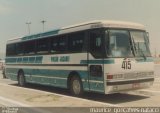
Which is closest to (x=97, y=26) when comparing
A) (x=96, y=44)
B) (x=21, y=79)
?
(x=96, y=44)

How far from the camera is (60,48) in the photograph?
1800cm

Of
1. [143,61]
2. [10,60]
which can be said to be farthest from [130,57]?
[10,60]

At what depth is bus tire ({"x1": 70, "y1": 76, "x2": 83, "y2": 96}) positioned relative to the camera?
16.1 meters

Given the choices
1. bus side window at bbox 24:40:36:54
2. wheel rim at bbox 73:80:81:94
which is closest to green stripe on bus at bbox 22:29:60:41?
bus side window at bbox 24:40:36:54

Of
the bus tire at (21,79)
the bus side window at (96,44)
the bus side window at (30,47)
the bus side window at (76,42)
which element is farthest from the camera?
the bus tire at (21,79)

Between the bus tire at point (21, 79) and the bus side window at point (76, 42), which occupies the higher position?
the bus side window at point (76, 42)

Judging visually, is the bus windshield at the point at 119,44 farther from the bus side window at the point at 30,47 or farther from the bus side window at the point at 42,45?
the bus side window at the point at 30,47

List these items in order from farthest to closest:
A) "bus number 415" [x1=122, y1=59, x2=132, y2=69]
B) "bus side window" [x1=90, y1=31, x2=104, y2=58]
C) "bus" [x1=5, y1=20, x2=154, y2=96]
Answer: "bus side window" [x1=90, y1=31, x2=104, y2=58] → "bus number 415" [x1=122, y1=59, x2=132, y2=69] → "bus" [x1=5, y1=20, x2=154, y2=96]

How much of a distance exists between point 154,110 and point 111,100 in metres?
3.28

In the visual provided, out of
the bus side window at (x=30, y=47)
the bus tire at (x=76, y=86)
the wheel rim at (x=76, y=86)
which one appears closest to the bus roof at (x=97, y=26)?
the bus tire at (x=76, y=86)

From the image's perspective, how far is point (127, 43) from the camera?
49.7 feet

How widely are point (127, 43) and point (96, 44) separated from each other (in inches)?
45.2

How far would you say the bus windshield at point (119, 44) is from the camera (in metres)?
14.7

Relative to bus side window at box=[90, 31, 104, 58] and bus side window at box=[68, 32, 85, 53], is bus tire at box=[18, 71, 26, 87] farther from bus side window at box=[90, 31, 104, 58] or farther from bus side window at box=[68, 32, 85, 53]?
bus side window at box=[90, 31, 104, 58]
